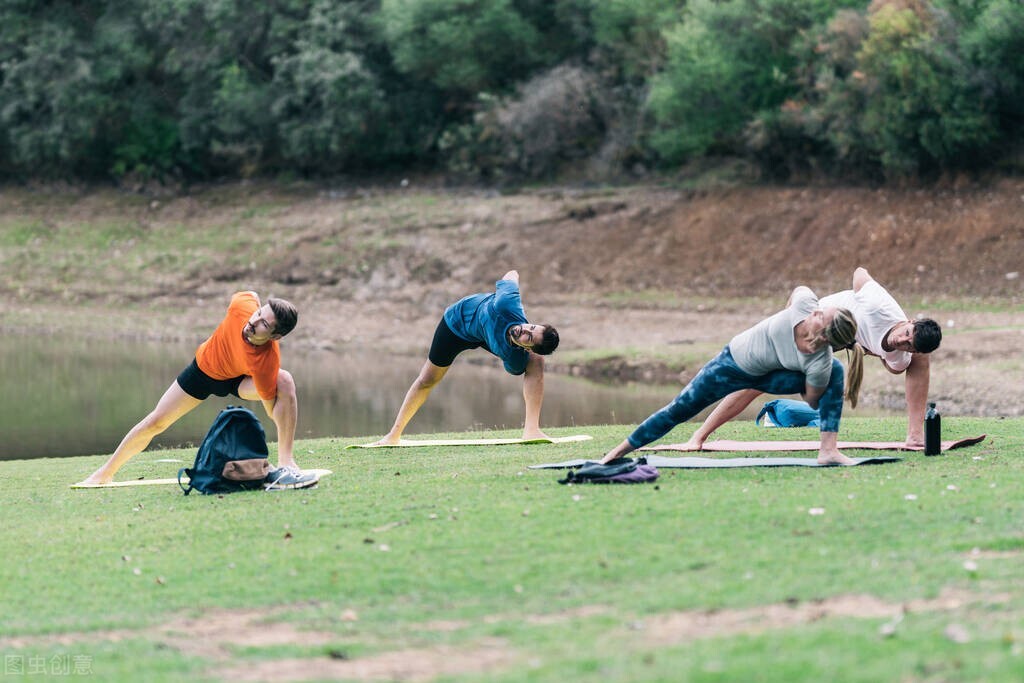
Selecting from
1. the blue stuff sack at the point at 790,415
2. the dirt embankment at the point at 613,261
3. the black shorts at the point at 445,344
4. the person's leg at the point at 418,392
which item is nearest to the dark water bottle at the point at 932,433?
the blue stuff sack at the point at 790,415

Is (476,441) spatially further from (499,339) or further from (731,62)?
(731,62)

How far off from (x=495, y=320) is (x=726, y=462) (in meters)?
2.96

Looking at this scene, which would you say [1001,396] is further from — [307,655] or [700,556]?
[307,655]

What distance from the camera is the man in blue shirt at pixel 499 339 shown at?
1219 cm

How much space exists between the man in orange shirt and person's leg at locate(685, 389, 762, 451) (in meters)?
3.63

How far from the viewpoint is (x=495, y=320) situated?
12586mm

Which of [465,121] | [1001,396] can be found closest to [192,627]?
[1001,396]

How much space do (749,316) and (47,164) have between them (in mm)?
28771

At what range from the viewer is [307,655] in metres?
6.24

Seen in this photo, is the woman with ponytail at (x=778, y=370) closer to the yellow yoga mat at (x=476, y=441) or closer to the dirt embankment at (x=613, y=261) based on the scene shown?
the yellow yoga mat at (x=476, y=441)

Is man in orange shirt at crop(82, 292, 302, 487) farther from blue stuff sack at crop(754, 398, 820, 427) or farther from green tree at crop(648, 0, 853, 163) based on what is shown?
green tree at crop(648, 0, 853, 163)

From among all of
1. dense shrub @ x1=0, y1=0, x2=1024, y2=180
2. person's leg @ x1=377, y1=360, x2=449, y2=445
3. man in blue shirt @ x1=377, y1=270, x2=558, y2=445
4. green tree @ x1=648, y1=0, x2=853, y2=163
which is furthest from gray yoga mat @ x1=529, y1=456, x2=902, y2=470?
green tree @ x1=648, y1=0, x2=853, y2=163

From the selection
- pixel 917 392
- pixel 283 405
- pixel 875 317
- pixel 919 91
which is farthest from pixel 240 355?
pixel 919 91

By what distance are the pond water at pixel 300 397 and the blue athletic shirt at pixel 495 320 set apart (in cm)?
558
